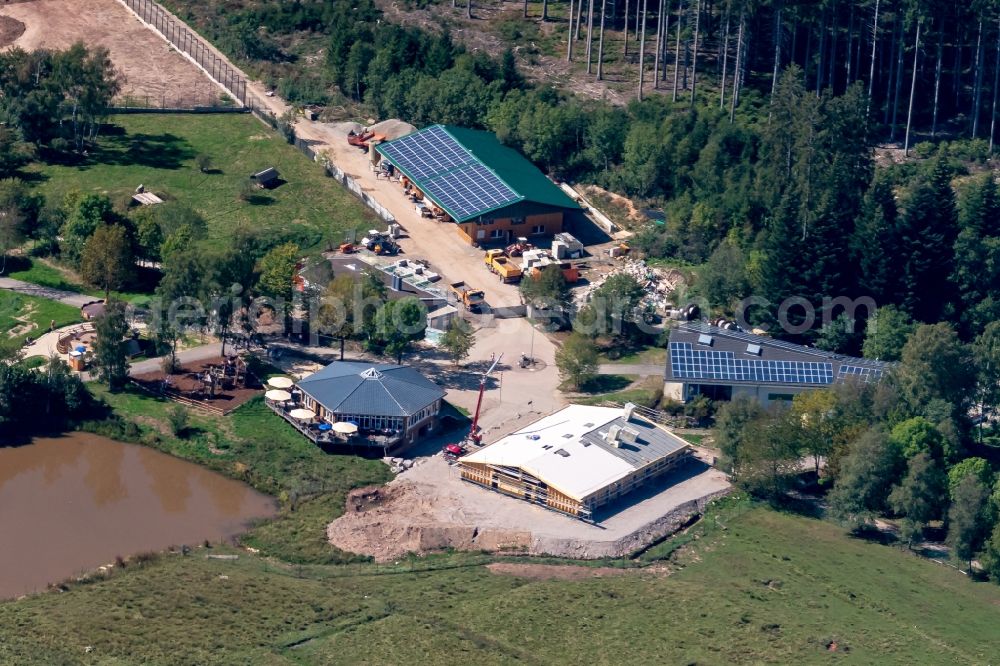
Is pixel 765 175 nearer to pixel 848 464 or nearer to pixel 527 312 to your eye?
pixel 527 312

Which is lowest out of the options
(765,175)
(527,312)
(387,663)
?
(387,663)

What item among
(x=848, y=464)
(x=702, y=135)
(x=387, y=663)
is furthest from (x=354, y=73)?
(x=387, y=663)

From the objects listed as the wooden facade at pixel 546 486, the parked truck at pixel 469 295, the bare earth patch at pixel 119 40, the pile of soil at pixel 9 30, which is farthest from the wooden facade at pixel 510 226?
the pile of soil at pixel 9 30

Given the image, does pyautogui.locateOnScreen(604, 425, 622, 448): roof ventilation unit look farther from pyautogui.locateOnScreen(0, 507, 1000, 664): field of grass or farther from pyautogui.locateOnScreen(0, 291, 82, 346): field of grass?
pyautogui.locateOnScreen(0, 291, 82, 346): field of grass

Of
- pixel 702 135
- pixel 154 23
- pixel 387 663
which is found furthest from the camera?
pixel 154 23

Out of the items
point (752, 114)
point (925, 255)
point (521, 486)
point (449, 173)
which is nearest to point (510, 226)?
point (449, 173)

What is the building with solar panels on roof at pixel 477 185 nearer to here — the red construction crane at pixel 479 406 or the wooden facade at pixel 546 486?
the red construction crane at pixel 479 406

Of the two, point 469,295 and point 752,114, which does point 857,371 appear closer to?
point 469,295
